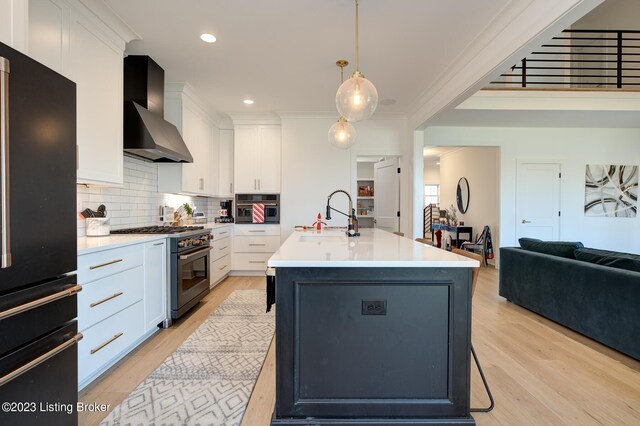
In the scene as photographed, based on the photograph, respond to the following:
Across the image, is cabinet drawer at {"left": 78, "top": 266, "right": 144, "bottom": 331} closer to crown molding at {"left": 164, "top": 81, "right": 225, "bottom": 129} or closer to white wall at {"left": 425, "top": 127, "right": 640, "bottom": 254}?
crown molding at {"left": 164, "top": 81, "right": 225, "bottom": 129}

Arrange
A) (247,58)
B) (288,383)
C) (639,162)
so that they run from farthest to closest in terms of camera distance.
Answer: (639,162)
(247,58)
(288,383)

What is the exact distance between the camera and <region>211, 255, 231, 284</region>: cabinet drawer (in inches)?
167

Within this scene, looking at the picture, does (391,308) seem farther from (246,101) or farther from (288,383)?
(246,101)

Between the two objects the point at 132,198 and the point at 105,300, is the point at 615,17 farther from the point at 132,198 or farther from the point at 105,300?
the point at 105,300

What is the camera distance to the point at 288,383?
5.00 feet

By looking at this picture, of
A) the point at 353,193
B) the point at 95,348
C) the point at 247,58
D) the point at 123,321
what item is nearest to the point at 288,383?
the point at 95,348

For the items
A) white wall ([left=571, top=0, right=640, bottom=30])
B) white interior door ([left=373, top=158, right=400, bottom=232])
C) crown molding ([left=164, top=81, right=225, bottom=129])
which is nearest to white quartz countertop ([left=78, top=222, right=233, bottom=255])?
crown molding ([left=164, top=81, right=225, bottom=129])

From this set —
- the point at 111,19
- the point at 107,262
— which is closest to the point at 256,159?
the point at 111,19

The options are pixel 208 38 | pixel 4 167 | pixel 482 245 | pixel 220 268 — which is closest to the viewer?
pixel 4 167

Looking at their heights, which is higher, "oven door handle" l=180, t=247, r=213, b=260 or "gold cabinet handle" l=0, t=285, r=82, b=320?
"gold cabinet handle" l=0, t=285, r=82, b=320

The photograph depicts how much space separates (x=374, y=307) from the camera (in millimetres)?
1546

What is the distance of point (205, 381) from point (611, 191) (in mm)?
7166

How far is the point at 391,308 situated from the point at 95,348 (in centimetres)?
183

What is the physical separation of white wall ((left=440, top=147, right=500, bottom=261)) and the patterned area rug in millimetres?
4954
